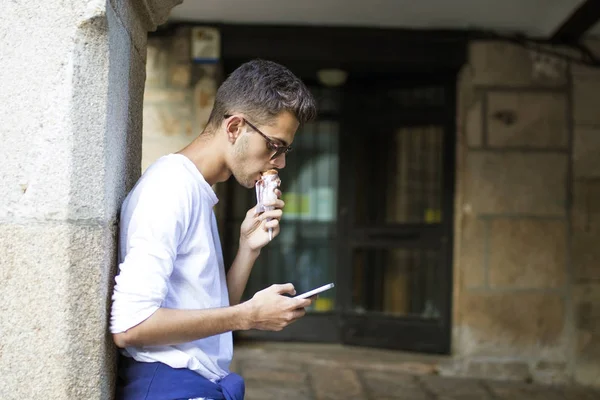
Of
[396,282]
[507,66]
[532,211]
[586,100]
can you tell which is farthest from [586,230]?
[396,282]

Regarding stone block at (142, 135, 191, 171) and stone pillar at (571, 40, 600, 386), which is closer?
stone block at (142, 135, 191, 171)

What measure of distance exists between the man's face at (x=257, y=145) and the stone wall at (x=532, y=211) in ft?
12.4

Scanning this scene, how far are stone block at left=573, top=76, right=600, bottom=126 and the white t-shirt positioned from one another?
419 cm

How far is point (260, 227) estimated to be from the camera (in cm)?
200

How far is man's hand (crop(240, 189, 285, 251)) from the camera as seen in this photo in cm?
192

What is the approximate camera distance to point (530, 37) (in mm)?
5359

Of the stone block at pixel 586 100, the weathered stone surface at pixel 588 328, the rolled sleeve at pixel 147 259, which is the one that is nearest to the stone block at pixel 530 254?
the weathered stone surface at pixel 588 328

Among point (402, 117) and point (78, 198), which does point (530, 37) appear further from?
point (78, 198)

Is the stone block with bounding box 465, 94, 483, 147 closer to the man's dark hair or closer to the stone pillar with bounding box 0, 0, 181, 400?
the man's dark hair

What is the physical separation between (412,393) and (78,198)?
3.73m

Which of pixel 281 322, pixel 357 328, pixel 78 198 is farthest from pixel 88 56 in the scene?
pixel 357 328

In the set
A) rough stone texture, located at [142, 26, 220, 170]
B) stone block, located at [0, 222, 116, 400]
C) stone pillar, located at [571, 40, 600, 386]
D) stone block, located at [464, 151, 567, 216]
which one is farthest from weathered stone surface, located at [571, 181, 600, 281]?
stone block, located at [0, 222, 116, 400]

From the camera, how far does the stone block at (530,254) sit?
536 cm

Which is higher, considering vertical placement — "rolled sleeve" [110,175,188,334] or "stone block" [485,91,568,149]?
"stone block" [485,91,568,149]
